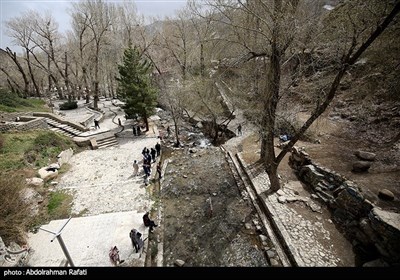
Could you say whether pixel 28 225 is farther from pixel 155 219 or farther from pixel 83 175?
pixel 155 219

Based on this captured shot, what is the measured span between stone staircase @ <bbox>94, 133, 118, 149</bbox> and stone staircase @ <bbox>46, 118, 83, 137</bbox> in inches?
81.3

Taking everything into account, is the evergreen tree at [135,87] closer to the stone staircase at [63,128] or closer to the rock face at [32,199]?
the stone staircase at [63,128]

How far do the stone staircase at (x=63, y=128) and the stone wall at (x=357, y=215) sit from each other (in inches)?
698

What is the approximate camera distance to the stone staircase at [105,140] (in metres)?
17.4

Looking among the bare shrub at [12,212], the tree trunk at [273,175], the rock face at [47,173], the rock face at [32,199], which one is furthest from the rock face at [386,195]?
the rock face at [47,173]

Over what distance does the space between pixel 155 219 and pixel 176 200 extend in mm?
1661

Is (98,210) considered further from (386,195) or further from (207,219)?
(386,195)

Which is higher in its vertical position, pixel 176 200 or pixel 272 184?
pixel 272 184

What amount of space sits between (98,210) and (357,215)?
35.7 ft

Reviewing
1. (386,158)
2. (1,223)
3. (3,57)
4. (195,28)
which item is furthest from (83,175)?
(3,57)

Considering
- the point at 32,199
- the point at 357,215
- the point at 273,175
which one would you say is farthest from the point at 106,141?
the point at 357,215

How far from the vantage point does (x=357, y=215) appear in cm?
788

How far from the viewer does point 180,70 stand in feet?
96.4
